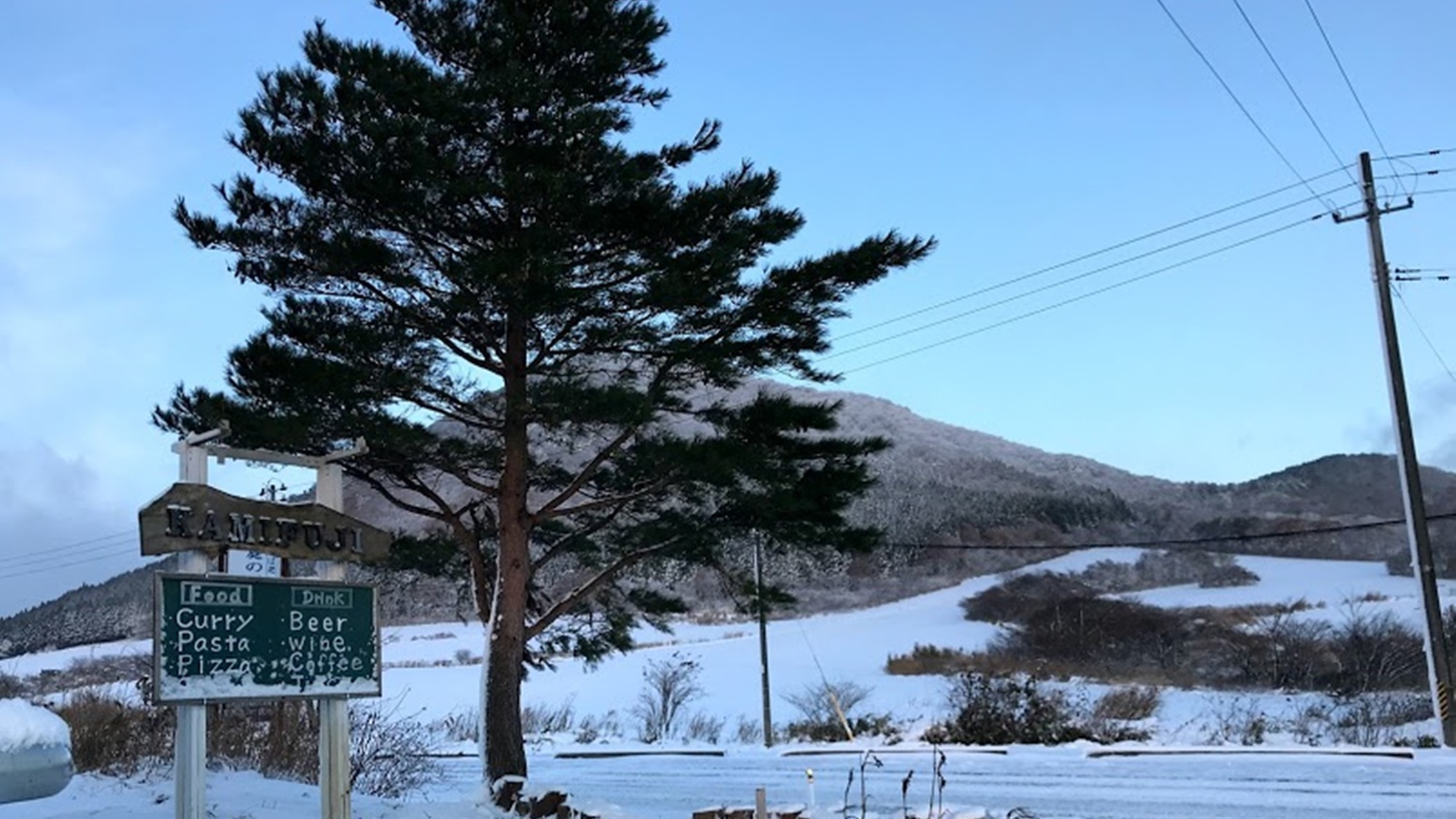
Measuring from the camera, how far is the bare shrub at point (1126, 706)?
2614 cm

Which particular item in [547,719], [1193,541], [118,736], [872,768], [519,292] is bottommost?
[547,719]

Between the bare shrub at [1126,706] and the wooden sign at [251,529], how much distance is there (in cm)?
2027

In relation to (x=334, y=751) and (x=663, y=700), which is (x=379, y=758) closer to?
(x=334, y=751)

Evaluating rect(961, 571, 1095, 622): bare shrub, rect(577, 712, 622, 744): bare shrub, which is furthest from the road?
rect(961, 571, 1095, 622): bare shrub

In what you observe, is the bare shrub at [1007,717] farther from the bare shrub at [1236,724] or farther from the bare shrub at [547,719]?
the bare shrub at [547,719]

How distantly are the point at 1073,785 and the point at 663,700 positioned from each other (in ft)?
61.7

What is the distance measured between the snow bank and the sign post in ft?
10.5

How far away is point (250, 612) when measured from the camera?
8.15 meters

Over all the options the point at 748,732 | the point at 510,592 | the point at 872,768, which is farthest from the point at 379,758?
the point at 748,732

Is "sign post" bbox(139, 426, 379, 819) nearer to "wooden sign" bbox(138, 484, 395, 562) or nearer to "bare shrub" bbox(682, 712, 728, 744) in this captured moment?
"wooden sign" bbox(138, 484, 395, 562)

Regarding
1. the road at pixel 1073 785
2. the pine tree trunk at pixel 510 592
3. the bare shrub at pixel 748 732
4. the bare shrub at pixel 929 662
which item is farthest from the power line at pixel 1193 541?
the pine tree trunk at pixel 510 592

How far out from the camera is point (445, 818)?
441 inches

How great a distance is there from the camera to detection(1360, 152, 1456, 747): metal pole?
19891mm

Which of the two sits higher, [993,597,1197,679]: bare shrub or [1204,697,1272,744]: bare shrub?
[993,597,1197,679]: bare shrub
